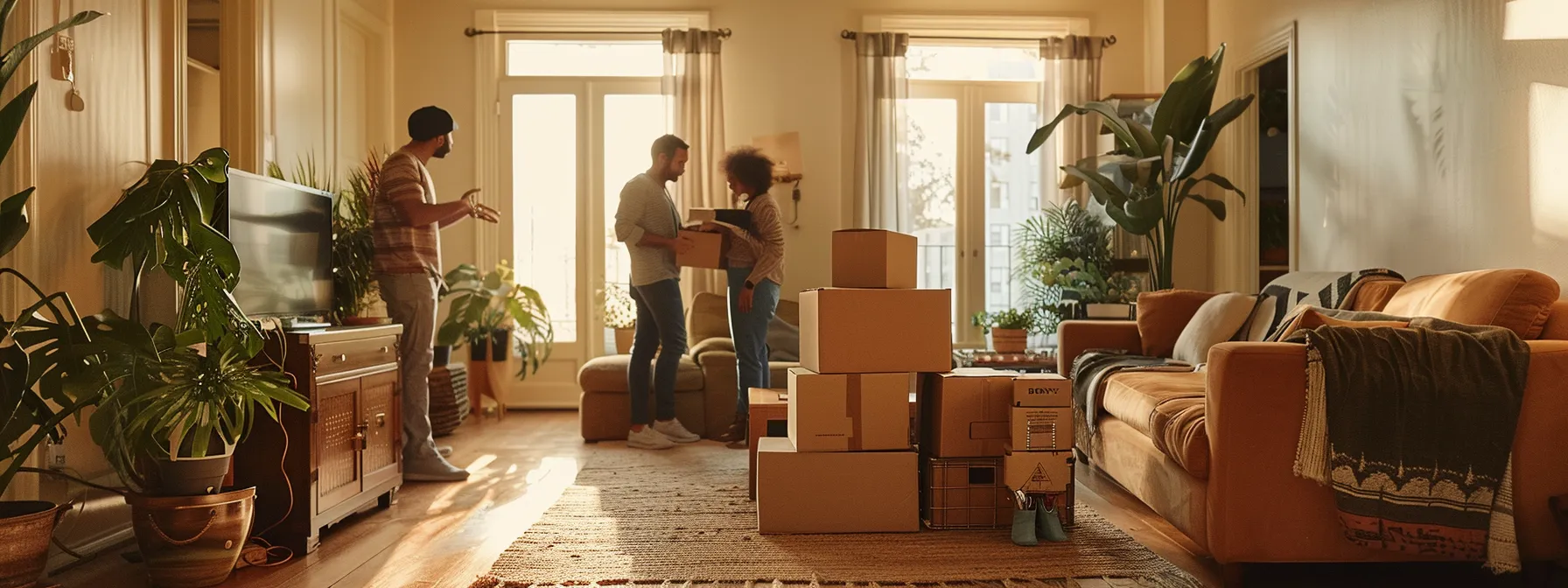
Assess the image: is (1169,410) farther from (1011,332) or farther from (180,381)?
(1011,332)

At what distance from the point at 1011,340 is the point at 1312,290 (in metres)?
2.10

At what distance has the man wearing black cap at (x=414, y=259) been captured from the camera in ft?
12.5

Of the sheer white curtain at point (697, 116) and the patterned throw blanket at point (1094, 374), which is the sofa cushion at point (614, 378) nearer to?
→ the sheer white curtain at point (697, 116)

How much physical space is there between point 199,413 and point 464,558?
0.73 metres

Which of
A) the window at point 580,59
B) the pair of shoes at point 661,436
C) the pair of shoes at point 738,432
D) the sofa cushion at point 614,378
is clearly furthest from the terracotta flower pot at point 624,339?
the window at point 580,59

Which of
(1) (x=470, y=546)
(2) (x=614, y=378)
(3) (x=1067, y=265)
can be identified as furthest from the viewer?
(3) (x=1067, y=265)

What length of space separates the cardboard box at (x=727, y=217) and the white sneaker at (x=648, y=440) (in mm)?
952

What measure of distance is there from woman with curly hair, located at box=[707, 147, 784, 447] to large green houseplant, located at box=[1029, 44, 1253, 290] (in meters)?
1.46

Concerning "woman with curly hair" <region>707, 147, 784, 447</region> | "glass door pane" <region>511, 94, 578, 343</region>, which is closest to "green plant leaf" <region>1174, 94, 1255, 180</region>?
"woman with curly hair" <region>707, 147, 784, 447</region>

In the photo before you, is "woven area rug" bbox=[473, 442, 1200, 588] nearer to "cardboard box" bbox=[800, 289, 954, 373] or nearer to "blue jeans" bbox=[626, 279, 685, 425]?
"cardboard box" bbox=[800, 289, 954, 373]

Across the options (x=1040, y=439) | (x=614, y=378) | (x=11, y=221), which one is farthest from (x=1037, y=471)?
(x=614, y=378)

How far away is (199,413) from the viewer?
2.51m

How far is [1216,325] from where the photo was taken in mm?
3994

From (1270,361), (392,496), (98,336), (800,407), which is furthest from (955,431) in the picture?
(98,336)
